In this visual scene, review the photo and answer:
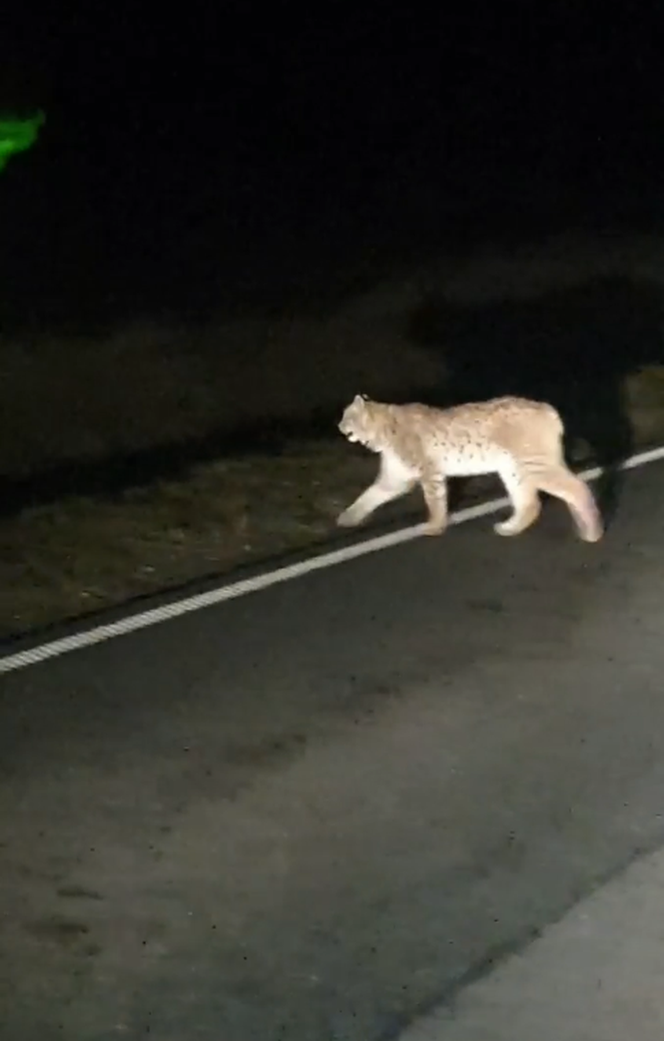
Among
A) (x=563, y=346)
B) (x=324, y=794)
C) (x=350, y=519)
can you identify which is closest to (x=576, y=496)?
(x=350, y=519)

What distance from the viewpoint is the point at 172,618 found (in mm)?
3889

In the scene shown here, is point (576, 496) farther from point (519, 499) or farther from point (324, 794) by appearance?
point (324, 794)

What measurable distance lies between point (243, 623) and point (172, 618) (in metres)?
0.19

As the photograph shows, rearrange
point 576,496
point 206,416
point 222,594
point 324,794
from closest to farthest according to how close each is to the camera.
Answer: point 324,794
point 222,594
point 576,496
point 206,416

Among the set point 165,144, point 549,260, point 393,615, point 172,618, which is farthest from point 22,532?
point 549,260

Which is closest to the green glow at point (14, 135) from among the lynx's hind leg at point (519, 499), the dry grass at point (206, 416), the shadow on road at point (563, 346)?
the dry grass at point (206, 416)

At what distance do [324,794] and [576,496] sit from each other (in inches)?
61.3

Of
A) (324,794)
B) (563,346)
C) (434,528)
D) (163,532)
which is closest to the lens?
Result: (324,794)

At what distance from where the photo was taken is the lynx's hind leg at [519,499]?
4297mm

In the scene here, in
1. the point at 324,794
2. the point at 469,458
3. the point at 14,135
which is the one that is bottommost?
the point at 324,794

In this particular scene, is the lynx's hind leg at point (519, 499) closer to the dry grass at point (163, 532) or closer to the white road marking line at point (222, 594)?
the white road marking line at point (222, 594)

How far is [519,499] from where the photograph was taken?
4371mm

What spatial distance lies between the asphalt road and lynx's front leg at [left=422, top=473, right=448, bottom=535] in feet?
0.70

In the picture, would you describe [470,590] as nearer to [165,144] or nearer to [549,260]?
[165,144]
